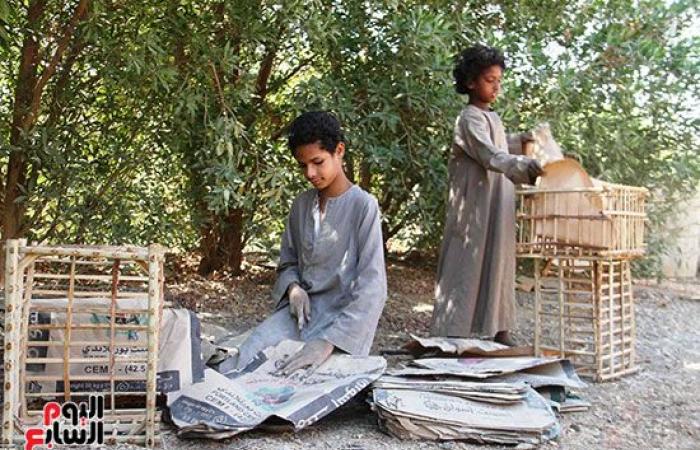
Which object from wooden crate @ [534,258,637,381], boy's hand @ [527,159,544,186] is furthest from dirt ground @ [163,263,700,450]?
boy's hand @ [527,159,544,186]

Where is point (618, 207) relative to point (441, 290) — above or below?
above

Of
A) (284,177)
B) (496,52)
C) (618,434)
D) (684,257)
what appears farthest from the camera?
(684,257)

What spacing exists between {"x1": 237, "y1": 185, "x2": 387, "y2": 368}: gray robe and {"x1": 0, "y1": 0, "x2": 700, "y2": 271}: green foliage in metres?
0.81

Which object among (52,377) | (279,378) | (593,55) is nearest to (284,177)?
(279,378)

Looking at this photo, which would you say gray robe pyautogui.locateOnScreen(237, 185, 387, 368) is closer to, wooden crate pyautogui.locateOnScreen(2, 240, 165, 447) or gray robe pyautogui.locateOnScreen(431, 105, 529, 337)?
wooden crate pyautogui.locateOnScreen(2, 240, 165, 447)

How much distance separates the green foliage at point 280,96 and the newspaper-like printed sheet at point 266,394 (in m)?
1.31

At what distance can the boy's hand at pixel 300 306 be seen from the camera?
320 cm

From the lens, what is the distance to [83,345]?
248 centimetres

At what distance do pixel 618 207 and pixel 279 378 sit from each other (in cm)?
172

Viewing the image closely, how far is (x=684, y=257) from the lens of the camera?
28.9 feet

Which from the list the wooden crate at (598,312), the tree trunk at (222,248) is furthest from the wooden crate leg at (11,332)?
the tree trunk at (222,248)

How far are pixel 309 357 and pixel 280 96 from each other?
2.94 m

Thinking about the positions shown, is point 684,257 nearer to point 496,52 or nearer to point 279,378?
point 496,52

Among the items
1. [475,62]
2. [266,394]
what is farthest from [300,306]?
[475,62]
